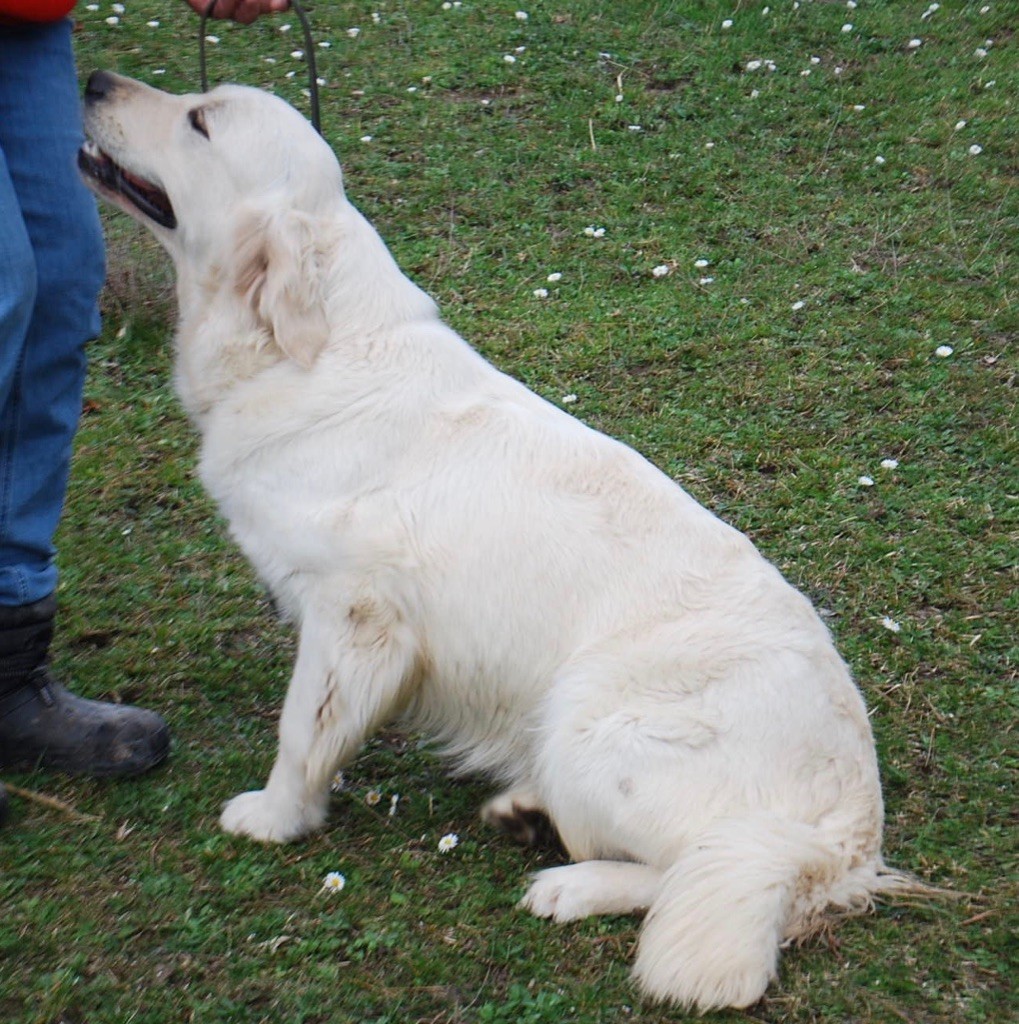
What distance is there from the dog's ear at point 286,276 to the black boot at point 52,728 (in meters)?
0.88

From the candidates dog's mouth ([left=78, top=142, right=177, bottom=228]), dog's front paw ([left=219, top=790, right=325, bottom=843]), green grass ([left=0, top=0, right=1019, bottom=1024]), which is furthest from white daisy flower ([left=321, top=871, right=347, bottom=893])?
dog's mouth ([left=78, top=142, right=177, bottom=228])

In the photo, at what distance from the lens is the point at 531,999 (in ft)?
7.92

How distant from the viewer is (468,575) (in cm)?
276

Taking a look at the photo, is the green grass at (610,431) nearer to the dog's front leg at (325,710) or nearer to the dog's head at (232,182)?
the dog's front leg at (325,710)

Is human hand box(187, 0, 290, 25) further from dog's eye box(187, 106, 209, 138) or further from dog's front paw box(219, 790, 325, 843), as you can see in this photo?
dog's front paw box(219, 790, 325, 843)

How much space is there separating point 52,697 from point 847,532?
2543 mm

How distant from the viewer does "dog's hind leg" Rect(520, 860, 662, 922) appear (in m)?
2.61

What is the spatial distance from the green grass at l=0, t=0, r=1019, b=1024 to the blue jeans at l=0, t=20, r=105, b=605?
63 centimetres

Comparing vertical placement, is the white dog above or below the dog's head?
below

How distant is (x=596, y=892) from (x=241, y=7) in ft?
7.71

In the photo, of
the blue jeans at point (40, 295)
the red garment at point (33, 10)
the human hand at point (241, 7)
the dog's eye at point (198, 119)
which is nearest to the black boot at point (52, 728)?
the blue jeans at point (40, 295)

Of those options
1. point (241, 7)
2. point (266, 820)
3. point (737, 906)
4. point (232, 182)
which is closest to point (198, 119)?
point (232, 182)

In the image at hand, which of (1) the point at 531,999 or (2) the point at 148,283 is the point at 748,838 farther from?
(2) the point at 148,283

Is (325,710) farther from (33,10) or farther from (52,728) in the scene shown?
(33,10)
